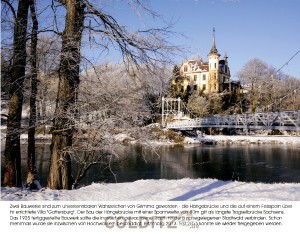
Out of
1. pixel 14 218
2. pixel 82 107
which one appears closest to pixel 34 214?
pixel 14 218

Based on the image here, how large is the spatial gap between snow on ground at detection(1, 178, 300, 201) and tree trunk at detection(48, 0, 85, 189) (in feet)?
0.84

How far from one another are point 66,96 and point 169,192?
1472mm

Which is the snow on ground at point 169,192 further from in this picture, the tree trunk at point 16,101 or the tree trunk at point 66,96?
the tree trunk at point 16,101

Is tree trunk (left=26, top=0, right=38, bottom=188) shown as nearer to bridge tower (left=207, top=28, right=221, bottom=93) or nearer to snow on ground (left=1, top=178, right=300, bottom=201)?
snow on ground (left=1, top=178, right=300, bottom=201)

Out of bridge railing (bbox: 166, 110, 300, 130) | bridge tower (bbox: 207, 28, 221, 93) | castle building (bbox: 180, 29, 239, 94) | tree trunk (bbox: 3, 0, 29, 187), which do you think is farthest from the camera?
castle building (bbox: 180, 29, 239, 94)

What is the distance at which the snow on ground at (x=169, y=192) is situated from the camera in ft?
10.6

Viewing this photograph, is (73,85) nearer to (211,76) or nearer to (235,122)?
(235,122)

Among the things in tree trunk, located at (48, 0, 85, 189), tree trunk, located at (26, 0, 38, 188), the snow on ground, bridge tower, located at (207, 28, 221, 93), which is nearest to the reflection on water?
tree trunk, located at (26, 0, 38, 188)

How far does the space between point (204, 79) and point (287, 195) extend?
85.2ft

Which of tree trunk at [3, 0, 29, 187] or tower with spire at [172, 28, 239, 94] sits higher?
tower with spire at [172, 28, 239, 94]

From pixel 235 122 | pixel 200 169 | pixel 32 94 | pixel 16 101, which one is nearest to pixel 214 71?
pixel 235 122

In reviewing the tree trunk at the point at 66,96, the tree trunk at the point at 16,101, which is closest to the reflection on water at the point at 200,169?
the tree trunk at the point at 16,101

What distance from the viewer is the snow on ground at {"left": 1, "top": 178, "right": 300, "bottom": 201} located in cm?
324

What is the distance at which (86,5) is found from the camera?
353cm
